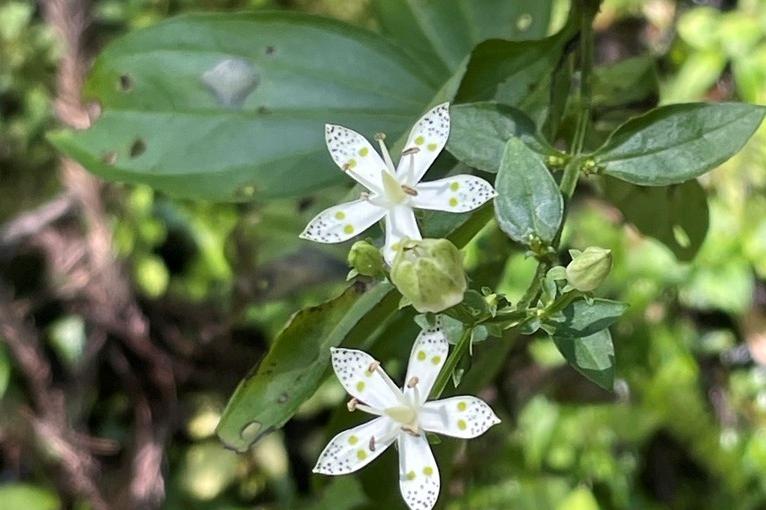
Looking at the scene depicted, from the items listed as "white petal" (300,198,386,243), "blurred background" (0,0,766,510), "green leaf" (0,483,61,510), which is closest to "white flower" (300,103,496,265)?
"white petal" (300,198,386,243)

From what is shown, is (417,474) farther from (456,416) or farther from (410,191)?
(410,191)

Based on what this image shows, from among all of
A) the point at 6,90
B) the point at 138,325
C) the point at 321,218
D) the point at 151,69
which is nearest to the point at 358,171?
the point at 321,218

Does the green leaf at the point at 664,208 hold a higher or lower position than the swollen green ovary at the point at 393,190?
lower

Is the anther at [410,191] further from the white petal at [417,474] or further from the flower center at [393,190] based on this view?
the white petal at [417,474]

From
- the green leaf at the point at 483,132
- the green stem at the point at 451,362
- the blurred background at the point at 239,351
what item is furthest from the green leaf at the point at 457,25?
the blurred background at the point at 239,351

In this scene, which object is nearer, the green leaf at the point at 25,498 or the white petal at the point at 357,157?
the white petal at the point at 357,157

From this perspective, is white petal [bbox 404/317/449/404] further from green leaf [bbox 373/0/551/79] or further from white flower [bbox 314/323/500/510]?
green leaf [bbox 373/0/551/79]

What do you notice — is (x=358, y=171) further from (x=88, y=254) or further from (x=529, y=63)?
(x=88, y=254)

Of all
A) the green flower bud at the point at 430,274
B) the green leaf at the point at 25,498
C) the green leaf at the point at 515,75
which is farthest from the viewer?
the green leaf at the point at 25,498
